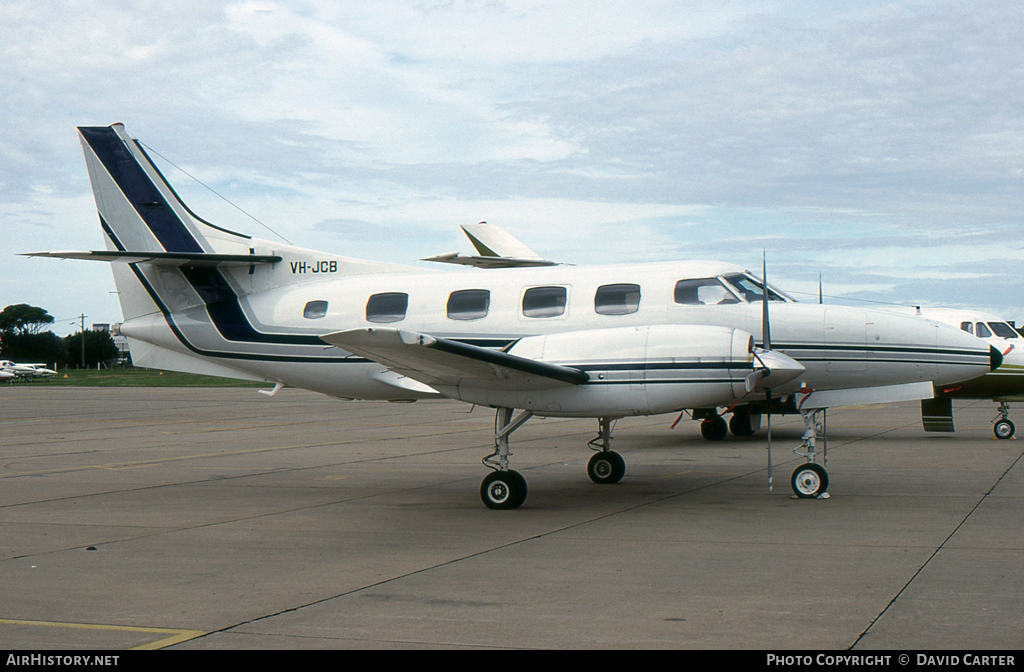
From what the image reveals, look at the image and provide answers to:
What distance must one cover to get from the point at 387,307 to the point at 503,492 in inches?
139

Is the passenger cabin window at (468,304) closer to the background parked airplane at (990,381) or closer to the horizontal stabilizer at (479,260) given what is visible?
the horizontal stabilizer at (479,260)

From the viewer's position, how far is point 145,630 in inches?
217

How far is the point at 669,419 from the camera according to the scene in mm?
27312

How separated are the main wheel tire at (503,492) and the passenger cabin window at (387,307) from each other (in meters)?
3.09

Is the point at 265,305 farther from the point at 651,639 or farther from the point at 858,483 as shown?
the point at 651,639

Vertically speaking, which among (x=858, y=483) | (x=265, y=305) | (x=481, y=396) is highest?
(x=265, y=305)

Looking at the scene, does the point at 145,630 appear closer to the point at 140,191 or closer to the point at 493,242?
the point at 140,191

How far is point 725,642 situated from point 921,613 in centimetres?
144

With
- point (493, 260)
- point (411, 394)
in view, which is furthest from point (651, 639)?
point (493, 260)

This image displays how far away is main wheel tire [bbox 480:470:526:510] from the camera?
1027 cm

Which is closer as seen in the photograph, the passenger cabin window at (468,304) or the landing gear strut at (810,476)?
the landing gear strut at (810,476)

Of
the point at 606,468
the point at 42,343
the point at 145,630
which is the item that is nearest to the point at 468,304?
the point at 606,468

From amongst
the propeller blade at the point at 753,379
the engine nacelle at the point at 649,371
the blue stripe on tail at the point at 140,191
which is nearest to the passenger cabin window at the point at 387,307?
the engine nacelle at the point at 649,371

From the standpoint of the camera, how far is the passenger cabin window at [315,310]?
12817 millimetres
